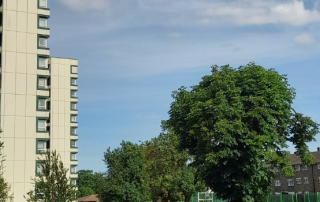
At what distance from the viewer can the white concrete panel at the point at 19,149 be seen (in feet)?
189

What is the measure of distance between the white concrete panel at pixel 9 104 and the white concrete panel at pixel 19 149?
350 cm

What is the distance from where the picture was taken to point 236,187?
43.8 meters

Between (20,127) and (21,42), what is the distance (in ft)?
36.5

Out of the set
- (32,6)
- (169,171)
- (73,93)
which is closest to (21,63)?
(32,6)

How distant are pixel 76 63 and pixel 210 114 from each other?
141 ft

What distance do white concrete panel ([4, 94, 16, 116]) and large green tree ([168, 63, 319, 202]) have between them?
23.5m

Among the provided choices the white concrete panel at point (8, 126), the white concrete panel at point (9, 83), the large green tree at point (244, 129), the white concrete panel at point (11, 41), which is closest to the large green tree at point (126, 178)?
the large green tree at point (244, 129)

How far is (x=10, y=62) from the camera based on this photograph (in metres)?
59.2

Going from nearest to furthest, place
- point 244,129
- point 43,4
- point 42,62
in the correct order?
point 244,129
point 42,62
point 43,4

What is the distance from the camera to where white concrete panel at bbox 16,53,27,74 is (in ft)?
196

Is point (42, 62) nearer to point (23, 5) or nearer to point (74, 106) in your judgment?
point (23, 5)

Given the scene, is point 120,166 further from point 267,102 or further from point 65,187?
point 65,187

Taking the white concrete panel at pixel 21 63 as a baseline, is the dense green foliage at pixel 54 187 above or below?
below

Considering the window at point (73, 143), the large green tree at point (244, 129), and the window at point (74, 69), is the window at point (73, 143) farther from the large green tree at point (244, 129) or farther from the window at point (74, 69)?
the large green tree at point (244, 129)
